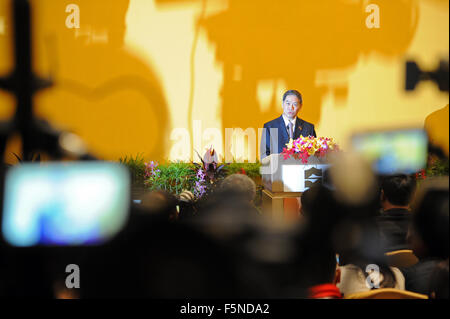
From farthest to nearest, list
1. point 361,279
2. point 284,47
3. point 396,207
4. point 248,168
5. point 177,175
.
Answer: point 284,47 → point 248,168 → point 177,175 → point 396,207 → point 361,279

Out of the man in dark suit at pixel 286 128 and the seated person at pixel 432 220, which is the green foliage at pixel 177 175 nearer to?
the man in dark suit at pixel 286 128

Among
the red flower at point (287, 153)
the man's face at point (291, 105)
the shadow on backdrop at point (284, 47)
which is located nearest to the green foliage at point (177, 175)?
the man's face at point (291, 105)

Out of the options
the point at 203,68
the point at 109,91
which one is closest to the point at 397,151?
the point at 203,68

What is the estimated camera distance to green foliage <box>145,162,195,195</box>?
3869 mm

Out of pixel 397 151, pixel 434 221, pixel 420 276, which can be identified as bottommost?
pixel 420 276

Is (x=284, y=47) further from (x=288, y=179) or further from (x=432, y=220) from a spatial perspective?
(x=432, y=220)

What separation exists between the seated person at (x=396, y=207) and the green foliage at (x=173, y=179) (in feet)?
8.45

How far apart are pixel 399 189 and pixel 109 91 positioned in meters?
4.74

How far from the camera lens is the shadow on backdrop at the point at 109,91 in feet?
16.8

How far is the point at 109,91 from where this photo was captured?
5227 mm

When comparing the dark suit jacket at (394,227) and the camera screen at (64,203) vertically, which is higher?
the camera screen at (64,203)

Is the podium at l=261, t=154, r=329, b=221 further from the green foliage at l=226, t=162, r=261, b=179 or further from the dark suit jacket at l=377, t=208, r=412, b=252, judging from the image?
the green foliage at l=226, t=162, r=261, b=179

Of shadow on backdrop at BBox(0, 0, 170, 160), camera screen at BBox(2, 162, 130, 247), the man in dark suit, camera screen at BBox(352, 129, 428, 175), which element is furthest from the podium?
shadow on backdrop at BBox(0, 0, 170, 160)

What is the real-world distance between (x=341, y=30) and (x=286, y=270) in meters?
5.07
